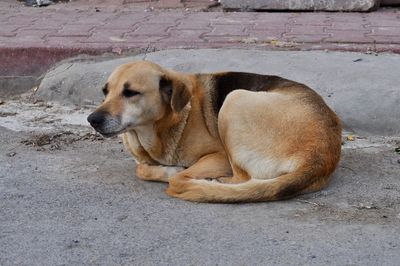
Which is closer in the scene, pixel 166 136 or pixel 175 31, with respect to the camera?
pixel 166 136

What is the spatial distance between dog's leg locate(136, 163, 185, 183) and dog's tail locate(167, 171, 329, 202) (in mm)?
411

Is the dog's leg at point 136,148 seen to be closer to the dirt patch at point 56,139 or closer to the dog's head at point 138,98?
the dog's head at point 138,98

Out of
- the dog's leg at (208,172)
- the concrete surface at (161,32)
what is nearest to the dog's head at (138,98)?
the dog's leg at (208,172)

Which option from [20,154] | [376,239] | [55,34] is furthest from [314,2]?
[376,239]

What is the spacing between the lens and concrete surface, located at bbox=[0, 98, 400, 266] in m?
3.98

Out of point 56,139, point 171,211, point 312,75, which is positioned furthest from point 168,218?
point 312,75

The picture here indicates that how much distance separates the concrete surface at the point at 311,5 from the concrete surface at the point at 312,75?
194cm

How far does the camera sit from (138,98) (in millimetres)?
4914

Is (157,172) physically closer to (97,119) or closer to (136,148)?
(136,148)

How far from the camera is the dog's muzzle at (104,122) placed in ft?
15.5

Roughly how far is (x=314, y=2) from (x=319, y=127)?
167 inches

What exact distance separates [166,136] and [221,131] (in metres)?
0.35

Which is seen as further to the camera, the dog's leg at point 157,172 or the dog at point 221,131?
the dog's leg at point 157,172

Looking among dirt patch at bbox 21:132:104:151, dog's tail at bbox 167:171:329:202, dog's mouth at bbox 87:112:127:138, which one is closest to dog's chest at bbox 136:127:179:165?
dog's mouth at bbox 87:112:127:138
